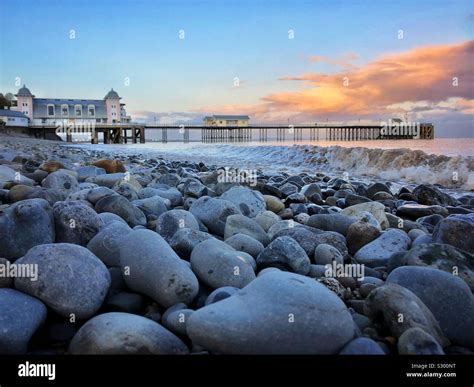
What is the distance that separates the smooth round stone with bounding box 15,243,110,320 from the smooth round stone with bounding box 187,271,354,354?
49cm

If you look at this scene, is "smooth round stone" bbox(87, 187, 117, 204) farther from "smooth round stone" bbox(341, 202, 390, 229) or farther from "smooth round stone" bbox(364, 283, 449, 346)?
"smooth round stone" bbox(364, 283, 449, 346)

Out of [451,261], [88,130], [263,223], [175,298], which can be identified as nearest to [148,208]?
[263,223]

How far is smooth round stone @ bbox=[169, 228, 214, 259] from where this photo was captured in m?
2.37

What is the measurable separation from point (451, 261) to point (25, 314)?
1.98 metres

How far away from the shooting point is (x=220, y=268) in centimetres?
196

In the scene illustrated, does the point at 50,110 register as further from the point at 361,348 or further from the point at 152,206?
the point at 361,348

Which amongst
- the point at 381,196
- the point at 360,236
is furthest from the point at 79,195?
the point at 381,196

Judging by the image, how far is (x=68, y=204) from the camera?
247cm

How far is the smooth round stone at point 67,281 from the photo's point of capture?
1.66m

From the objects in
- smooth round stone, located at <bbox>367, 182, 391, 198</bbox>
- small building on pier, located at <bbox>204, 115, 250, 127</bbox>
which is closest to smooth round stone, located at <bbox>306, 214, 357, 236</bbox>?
smooth round stone, located at <bbox>367, 182, 391, 198</bbox>

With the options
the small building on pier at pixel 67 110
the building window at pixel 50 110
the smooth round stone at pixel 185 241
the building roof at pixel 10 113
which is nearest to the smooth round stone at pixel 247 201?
the smooth round stone at pixel 185 241

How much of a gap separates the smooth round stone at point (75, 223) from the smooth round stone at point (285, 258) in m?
0.98

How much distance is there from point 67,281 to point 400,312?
1.32 metres

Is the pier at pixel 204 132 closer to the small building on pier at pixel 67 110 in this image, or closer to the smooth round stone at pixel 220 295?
the small building on pier at pixel 67 110
